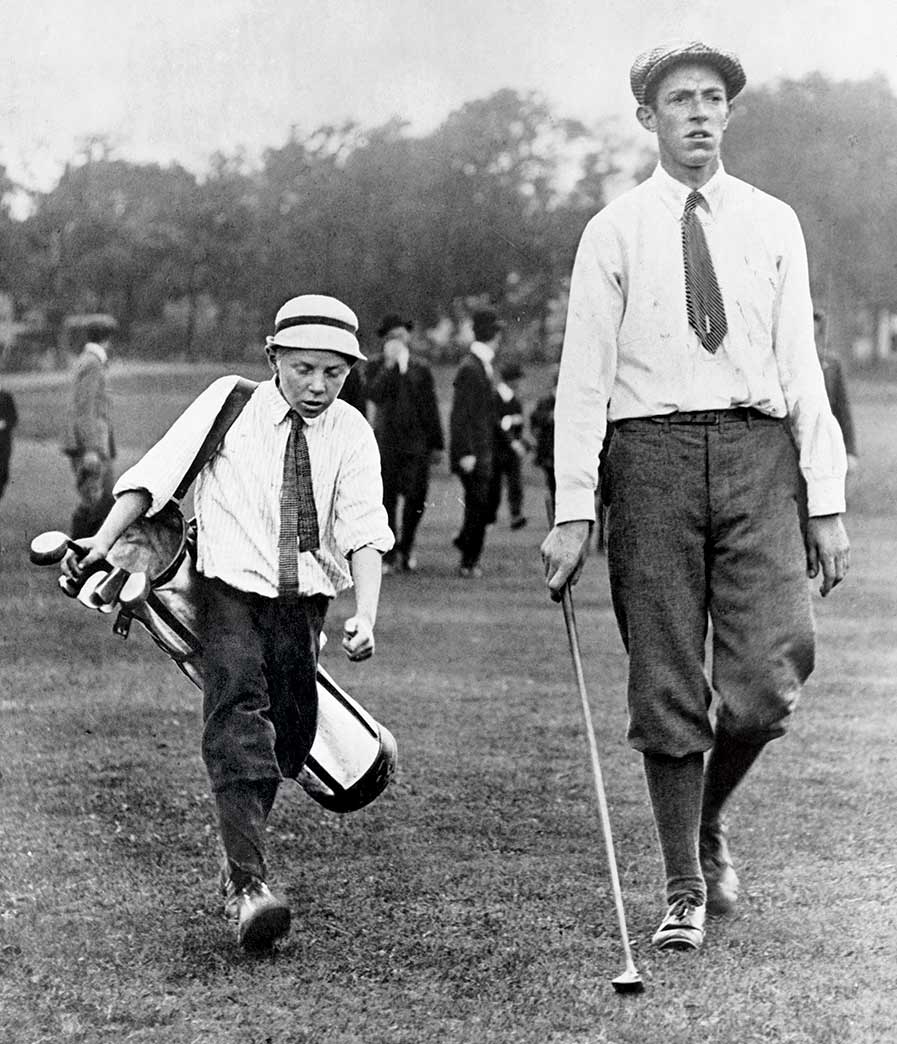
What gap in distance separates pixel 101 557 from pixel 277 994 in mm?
1116

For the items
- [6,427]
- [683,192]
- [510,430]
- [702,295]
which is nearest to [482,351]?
[510,430]

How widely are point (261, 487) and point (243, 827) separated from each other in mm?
832

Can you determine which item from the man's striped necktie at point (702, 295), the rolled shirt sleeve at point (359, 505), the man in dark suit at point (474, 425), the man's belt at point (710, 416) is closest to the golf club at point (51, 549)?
the rolled shirt sleeve at point (359, 505)

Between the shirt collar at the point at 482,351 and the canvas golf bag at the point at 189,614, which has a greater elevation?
the shirt collar at the point at 482,351

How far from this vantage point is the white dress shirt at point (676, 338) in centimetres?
389

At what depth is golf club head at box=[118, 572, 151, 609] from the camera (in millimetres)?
3857

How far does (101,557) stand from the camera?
3850mm

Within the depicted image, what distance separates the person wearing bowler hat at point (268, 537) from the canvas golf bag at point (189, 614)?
0.12 feet

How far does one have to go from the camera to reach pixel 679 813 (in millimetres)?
3916

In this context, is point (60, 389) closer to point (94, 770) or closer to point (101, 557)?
point (94, 770)

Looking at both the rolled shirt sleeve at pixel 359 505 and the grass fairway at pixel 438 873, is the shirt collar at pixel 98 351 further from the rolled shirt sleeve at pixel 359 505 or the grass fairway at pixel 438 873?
the rolled shirt sleeve at pixel 359 505

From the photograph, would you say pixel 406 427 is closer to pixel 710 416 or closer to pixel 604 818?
pixel 710 416

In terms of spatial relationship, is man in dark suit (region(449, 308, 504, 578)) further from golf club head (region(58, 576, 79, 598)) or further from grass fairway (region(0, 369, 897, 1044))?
golf club head (region(58, 576, 79, 598))

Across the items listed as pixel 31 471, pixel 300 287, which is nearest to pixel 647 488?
pixel 300 287
